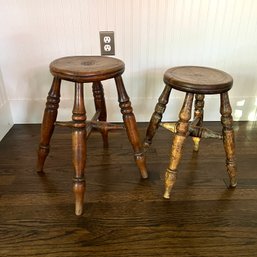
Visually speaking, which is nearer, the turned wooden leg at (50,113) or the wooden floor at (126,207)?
the wooden floor at (126,207)

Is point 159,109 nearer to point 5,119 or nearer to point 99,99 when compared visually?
point 99,99

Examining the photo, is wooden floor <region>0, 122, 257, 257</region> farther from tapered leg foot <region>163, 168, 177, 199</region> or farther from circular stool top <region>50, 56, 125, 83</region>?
circular stool top <region>50, 56, 125, 83</region>

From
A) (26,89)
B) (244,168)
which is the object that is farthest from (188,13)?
(26,89)

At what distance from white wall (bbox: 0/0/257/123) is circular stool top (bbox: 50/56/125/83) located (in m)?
0.41

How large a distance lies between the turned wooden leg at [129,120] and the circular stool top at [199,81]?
6.3 inches

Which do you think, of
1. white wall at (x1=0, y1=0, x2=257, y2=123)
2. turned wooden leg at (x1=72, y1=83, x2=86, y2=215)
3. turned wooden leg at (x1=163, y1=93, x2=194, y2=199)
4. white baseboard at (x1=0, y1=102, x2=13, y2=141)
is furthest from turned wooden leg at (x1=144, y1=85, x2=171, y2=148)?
white baseboard at (x1=0, y1=102, x2=13, y2=141)

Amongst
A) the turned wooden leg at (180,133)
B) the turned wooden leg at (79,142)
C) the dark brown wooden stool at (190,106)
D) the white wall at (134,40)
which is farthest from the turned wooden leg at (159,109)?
the white wall at (134,40)

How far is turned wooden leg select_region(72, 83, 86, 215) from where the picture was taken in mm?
708

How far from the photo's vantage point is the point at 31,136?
4.13ft

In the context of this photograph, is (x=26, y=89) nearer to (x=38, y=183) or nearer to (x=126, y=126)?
(x=38, y=183)

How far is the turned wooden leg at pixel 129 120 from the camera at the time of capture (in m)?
0.81

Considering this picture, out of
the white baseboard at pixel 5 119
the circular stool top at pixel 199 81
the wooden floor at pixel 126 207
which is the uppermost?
the circular stool top at pixel 199 81

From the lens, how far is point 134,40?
1.17 meters

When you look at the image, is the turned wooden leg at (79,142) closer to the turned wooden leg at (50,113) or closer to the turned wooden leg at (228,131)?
the turned wooden leg at (50,113)
